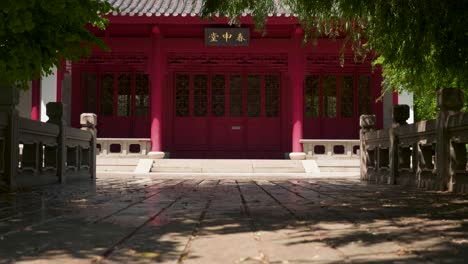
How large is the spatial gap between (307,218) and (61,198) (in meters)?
2.78

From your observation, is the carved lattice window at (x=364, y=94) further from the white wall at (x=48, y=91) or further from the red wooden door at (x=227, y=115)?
the white wall at (x=48, y=91)

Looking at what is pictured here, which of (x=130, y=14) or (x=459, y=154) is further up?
(x=130, y=14)

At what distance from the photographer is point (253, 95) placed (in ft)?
56.3

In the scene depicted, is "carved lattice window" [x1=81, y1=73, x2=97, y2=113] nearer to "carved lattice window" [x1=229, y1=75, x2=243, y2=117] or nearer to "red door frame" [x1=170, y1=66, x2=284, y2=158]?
"red door frame" [x1=170, y1=66, x2=284, y2=158]

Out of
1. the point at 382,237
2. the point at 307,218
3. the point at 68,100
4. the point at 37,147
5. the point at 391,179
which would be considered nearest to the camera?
the point at 382,237

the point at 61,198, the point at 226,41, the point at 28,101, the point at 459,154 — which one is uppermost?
the point at 226,41

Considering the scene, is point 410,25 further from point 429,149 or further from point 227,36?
point 227,36

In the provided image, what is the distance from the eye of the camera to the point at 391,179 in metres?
8.37

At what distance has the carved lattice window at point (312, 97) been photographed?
56.4ft

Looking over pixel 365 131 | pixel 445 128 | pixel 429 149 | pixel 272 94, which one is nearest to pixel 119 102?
pixel 272 94

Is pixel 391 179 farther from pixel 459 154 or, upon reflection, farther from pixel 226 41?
pixel 226 41

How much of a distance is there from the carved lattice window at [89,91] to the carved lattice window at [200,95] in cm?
306

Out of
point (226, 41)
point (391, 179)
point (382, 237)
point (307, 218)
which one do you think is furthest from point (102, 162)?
point (382, 237)

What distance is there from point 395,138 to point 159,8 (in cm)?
828
